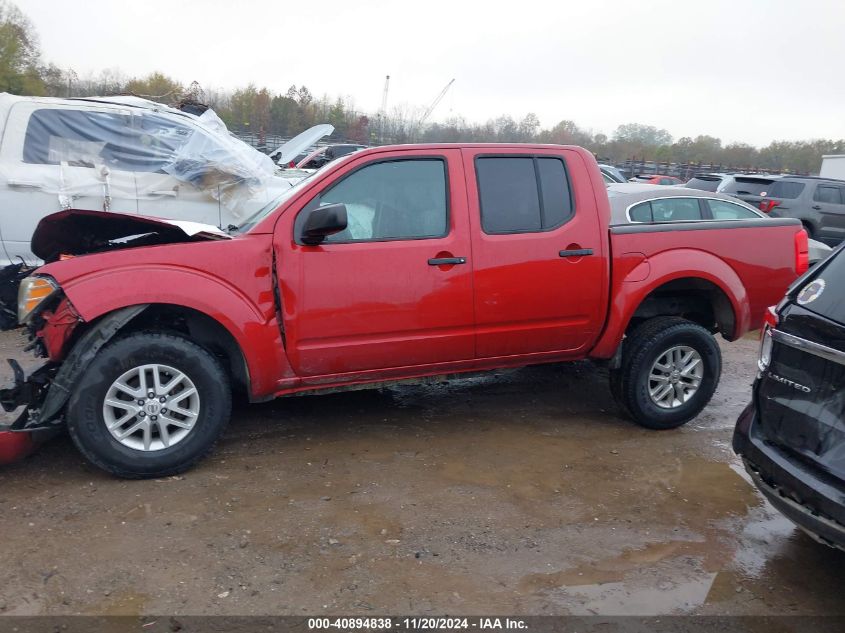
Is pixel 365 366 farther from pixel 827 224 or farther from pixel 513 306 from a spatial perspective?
pixel 827 224

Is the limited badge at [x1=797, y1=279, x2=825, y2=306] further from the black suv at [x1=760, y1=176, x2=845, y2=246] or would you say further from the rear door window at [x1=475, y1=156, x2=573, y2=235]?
the black suv at [x1=760, y1=176, x2=845, y2=246]

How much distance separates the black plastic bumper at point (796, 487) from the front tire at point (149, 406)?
277 cm

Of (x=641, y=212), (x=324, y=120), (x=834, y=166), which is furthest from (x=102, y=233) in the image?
(x=834, y=166)

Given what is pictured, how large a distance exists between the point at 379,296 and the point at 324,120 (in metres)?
25.2

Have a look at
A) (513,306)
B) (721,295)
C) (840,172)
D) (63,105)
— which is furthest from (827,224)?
(840,172)

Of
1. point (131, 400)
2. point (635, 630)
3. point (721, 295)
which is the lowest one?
point (635, 630)

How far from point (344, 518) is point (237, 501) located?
23.9 inches

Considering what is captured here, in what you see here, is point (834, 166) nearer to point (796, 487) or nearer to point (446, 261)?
→ point (446, 261)

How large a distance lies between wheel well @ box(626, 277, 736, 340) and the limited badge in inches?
66.5

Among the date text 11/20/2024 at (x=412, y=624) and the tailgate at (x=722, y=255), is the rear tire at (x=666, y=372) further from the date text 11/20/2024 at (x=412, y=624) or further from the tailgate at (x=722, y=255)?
the date text 11/20/2024 at (x=412, y=624)

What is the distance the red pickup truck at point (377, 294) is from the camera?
3799 mm

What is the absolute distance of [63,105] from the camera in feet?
22.7

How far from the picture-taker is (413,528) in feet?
11.7

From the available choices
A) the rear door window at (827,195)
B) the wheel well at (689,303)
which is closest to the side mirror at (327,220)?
the wheel well at (689,303)
